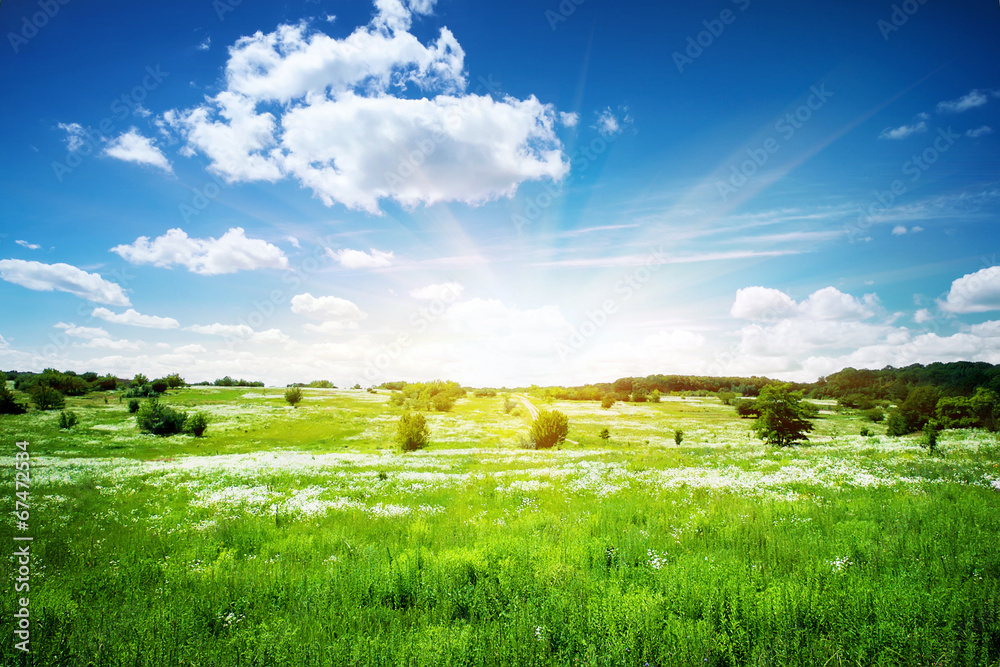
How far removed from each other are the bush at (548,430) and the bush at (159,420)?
155 ft

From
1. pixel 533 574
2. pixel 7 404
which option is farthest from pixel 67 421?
pixel 533 574

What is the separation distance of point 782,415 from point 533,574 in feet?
127

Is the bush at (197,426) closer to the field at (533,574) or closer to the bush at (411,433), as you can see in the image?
the bush at (411,433)

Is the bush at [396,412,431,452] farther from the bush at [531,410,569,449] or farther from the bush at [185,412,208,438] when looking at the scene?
the bush at [185,412,208,438]

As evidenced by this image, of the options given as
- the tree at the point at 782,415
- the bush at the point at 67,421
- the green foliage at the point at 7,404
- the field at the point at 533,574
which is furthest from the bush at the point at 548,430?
the green foliage at the point at 7,404

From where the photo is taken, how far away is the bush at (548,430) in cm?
4550

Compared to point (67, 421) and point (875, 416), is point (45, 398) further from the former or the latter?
point (875, 416)

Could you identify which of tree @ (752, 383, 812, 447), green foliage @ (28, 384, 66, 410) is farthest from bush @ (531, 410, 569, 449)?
green foliage @ (28, 384, 66, 410)

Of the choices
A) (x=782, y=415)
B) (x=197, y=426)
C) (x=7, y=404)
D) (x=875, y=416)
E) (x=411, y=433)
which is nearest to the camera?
(x=782, y=415)

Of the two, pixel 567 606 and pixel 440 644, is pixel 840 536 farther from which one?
pixel 440 644

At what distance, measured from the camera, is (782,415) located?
1394 inches

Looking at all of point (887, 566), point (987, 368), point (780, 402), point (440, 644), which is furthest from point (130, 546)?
point (987, 368)

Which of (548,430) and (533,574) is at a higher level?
(533,574)

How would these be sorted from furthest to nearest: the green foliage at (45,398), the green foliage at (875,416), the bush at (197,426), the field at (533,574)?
the green foliage at (875,416)
the green foliage at (45,398)
the bush at (197,426)
the field at (533,574)
